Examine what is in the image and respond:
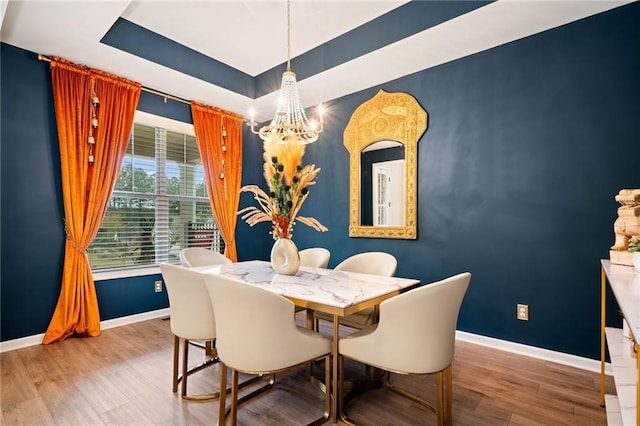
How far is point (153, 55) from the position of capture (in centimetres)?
307

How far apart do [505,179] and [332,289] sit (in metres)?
1.91

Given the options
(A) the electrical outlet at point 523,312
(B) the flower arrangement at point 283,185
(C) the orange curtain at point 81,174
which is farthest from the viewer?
(C) the orange curtain at point 81,174

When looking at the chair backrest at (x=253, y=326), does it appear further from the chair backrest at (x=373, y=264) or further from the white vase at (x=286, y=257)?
the chair backrest at (x=373, y=264)

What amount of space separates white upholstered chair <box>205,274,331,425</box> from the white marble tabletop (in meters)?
0.21

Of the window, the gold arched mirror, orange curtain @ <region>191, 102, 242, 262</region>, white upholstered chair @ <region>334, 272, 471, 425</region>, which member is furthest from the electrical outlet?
the window

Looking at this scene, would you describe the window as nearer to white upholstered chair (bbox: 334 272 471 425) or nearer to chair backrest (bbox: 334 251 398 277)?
chair backrest (bbox: 334 251 398 277)

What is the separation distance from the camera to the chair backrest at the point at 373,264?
2.46m

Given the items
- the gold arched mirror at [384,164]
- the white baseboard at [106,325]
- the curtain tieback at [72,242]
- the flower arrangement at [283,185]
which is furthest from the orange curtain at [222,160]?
the flower arrangement at [283,185]

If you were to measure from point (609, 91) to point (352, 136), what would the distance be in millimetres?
2241

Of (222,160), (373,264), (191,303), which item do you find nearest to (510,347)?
(373,264)

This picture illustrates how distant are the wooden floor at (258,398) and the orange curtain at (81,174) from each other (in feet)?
1.28

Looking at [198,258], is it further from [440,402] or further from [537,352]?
[537,352]

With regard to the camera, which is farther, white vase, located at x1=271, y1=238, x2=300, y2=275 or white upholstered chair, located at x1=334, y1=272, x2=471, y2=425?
white vase, located at x1=271, y1=238, x2=300, y2=275

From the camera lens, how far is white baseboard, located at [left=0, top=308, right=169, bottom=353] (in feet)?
8.87
